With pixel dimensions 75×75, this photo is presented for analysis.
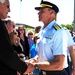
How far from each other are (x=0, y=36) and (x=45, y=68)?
1035mm

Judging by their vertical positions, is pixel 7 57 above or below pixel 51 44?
above

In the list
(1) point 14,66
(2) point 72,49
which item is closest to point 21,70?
→ (1) point 14,66

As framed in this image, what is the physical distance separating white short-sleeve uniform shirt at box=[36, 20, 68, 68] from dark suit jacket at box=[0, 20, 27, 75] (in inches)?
26.8

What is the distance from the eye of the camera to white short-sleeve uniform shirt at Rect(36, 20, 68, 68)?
402 cm

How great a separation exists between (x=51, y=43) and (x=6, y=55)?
0.93 meters

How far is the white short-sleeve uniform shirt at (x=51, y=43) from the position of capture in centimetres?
402

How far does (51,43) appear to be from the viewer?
4086mm

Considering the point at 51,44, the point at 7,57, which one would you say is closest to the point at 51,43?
the point at 51,44

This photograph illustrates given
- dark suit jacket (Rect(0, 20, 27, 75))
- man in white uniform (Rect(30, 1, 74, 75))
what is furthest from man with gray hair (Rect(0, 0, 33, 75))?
man in white uniform (Rect(30, 1, 74, 75))

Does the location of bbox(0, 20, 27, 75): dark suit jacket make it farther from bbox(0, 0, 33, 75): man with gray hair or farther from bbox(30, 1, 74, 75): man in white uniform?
bbox(30, 1, 74, 75): man in white uniform

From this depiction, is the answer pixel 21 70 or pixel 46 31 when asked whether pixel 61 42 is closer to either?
pixel 46 31

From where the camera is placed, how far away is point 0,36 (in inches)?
130

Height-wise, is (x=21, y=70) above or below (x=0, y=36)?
below

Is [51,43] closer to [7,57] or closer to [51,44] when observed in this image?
[51,44]
